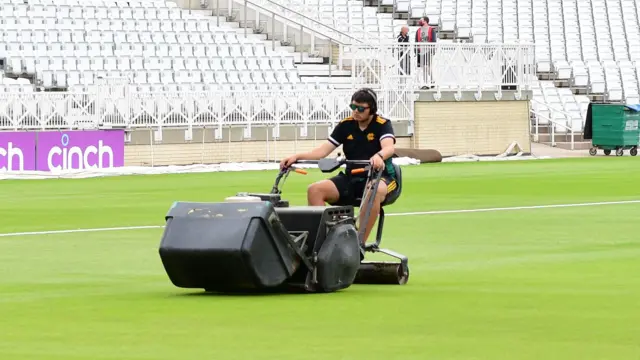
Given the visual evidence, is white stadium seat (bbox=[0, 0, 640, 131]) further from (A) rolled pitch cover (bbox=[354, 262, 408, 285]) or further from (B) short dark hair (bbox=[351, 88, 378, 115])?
(A) rolled pitch cover (bbox=[354, 262, 408, 285])

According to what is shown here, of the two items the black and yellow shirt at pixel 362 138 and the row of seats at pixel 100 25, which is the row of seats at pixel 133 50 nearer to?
the row of seats at pixel 100 25

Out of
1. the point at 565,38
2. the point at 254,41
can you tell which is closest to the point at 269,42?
the point at 254,41

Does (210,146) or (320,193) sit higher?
(320,193)

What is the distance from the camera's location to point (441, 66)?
41.3 metres

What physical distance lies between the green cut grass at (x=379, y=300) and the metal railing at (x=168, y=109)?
11.6 m

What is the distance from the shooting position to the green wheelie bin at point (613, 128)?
41.9 m

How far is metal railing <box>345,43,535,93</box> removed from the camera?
4097 cm

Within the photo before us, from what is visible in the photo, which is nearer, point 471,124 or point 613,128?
point 471,124

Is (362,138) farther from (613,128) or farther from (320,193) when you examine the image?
(613,128)

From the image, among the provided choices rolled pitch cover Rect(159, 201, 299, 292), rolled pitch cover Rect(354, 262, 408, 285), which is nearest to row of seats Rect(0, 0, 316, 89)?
rolled pitch cover Rect(354, 262, 408, 285)

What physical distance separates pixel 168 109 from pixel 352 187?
2331cm

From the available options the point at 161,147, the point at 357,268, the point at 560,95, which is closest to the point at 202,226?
the point at 357,268

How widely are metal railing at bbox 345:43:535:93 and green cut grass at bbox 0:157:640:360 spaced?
1975cm

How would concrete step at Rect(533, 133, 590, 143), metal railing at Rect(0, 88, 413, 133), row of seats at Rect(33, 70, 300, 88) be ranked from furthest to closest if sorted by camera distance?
concrete step at Rect(533, 133, 590, 143) → row of seats at Rect(33, 70, 300, 88) → metal railing at Rect(0, 88, 413, 133)
